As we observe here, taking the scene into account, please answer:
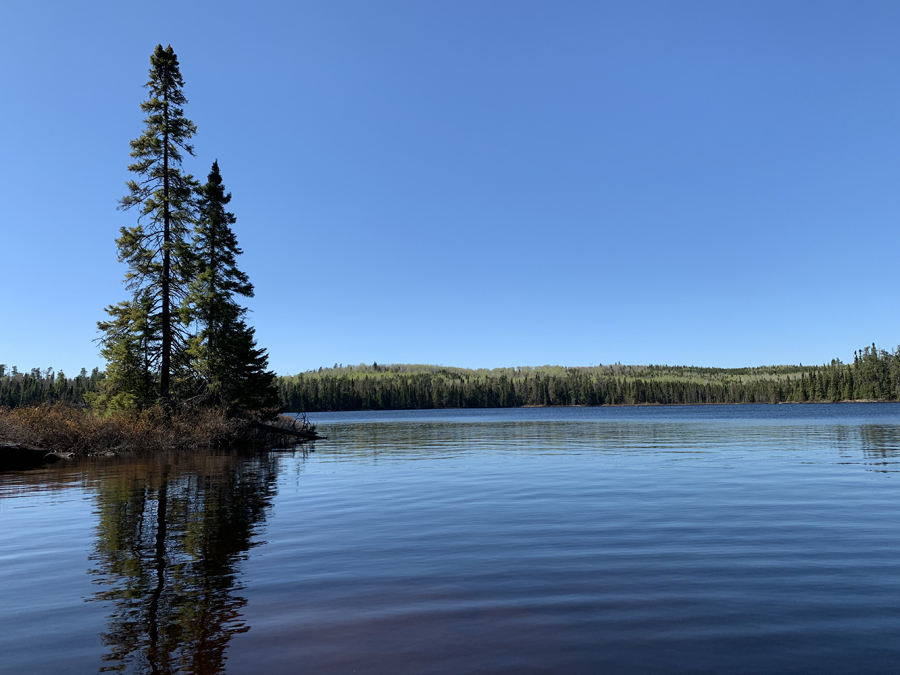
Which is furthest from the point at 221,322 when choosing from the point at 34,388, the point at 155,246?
the point at 34,388

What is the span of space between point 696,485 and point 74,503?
63.4 ft

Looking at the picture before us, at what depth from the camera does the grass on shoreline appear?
100 ft

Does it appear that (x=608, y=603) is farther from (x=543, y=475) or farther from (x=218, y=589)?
(x=543, y=475)

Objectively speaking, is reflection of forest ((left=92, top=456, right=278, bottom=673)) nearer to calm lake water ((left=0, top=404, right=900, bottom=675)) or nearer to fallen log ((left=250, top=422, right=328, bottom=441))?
calm lake water ((left=0, top=404, right=900, bottom=675))

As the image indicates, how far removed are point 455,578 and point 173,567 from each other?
187 inches

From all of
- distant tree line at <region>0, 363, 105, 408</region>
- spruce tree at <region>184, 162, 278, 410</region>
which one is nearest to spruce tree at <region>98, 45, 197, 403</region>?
spruce tree at <region>184, 162, 278, 410</region>

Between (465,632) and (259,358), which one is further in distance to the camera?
(259,358)

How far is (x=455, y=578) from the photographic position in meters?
8.69

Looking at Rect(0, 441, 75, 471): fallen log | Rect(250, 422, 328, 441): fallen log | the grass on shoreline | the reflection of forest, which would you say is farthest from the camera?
Rect(250, 422, 328, 441): fallen log

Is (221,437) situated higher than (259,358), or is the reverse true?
(259,358)

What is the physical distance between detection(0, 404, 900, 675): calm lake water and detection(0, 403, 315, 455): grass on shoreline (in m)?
14.0

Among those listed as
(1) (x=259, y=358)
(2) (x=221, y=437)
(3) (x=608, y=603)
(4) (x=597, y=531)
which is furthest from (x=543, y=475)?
(1) (x=259, y=358)

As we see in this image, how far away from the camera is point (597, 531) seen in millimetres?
12055

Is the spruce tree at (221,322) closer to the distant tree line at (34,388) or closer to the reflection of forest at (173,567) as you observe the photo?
the reflection of forest at (173,567)
